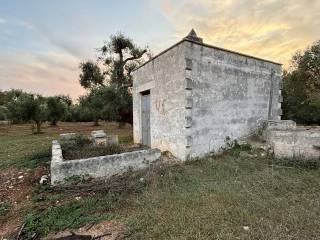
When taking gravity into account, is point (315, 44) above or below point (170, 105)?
above

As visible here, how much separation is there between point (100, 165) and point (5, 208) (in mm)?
2204

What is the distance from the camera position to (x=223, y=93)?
7809 mm

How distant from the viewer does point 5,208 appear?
4.42 metres

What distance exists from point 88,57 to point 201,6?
1553 centimetres

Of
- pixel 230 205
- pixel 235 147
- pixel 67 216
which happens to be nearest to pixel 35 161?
pixel 67 216

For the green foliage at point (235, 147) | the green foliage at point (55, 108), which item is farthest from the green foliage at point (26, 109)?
the green foliage at point (235, 147)

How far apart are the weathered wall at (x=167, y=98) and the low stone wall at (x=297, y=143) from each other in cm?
308

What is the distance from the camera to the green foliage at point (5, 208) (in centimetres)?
422

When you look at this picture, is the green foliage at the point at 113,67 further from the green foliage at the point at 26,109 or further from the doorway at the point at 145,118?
the doorway at the point at 145,118

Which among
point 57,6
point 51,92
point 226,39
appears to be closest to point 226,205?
point 226,39

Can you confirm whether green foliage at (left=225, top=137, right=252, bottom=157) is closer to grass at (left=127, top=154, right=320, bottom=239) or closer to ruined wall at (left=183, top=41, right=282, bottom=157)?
ruined wall at (left=183, top=41, right=282, bottom=157)

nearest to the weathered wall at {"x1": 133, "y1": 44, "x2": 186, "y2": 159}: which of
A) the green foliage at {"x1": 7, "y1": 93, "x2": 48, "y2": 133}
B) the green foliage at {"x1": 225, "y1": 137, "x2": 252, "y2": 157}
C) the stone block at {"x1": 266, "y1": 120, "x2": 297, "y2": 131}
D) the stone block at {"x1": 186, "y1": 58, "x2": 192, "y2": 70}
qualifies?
the stone block at {"x1": 186, "y1": 58, "x2": 192, "y2": 70}

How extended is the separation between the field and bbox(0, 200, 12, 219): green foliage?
0.7 inches

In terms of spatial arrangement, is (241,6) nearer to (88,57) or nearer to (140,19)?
(140,19)
